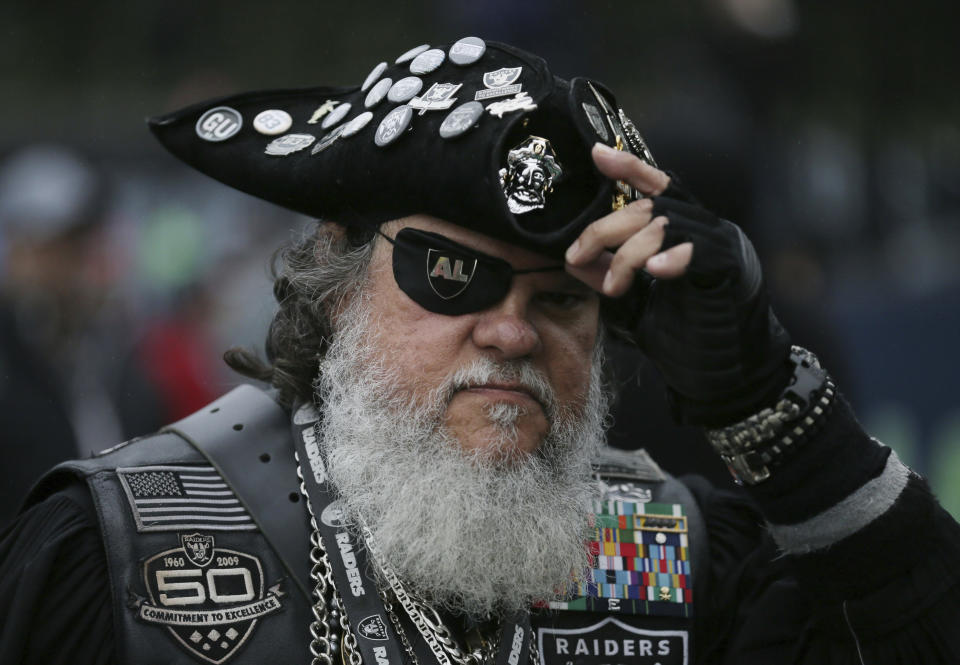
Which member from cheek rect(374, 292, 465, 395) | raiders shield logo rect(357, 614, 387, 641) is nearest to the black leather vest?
raiders shield logo rect(357, 614, 387, 641)

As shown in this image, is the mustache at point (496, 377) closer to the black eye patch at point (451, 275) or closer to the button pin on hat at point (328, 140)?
the black eye patch at point (451, 275)

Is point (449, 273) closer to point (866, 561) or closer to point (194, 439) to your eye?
point (194, 439)

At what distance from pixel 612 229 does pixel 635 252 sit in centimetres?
8

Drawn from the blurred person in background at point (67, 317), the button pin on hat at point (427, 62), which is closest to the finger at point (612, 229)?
the button pin on hat at point (427, 62)

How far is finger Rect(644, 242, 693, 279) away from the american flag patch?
41.3 inches

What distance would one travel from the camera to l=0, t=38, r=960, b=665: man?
94.3 inches

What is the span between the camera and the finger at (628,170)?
7.75 ft

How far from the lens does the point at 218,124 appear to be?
2820mm

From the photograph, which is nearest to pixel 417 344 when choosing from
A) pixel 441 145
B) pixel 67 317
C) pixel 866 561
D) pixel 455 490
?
pixel 455 490

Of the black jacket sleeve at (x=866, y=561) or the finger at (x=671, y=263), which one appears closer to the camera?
the finger at (x=671, y=263)

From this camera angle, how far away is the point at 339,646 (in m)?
2.54

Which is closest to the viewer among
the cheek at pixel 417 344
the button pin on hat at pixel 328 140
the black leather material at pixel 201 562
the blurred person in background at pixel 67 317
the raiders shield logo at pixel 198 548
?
the black leather material at pixel 201 562

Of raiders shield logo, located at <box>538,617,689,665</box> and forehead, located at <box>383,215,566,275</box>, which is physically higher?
forehead, located at <box>383,215,566,275</box>

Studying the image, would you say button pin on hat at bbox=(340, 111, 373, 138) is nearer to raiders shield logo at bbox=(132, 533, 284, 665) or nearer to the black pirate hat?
the black pirate hat
